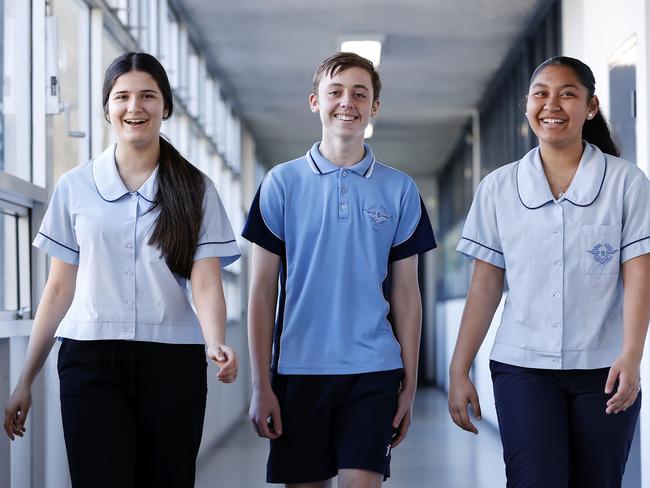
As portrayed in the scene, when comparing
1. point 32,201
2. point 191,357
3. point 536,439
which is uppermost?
point 32,201

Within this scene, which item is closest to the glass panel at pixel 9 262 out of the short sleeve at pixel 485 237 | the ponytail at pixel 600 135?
the short sleeve at pixel 485 237

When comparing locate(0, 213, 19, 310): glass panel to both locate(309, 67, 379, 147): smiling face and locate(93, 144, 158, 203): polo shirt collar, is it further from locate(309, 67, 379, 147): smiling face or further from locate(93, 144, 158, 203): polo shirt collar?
locate(309, 67, 379, 147): smiling face

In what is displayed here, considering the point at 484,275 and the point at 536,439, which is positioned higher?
the point at 484,275

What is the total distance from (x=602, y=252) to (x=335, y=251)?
577mm

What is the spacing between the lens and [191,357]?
7.31 feet

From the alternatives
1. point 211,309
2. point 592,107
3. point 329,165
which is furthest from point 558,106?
point 211,309

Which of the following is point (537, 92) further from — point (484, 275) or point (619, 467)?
point (619, 467)

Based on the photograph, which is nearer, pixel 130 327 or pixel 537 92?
pixel 130 327

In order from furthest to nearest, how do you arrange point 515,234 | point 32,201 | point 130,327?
point 32,201 < point 515,234 < point 130,327

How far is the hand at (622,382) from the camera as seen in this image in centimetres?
215

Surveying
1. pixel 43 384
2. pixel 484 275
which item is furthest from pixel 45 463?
pixel 484 275

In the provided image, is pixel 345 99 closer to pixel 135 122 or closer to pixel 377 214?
pixel 377 214

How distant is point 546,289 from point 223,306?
2.24 feet

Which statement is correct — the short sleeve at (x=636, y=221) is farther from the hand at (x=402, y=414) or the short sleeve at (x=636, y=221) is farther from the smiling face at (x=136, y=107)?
the smiling face at (x=136, y=107)
